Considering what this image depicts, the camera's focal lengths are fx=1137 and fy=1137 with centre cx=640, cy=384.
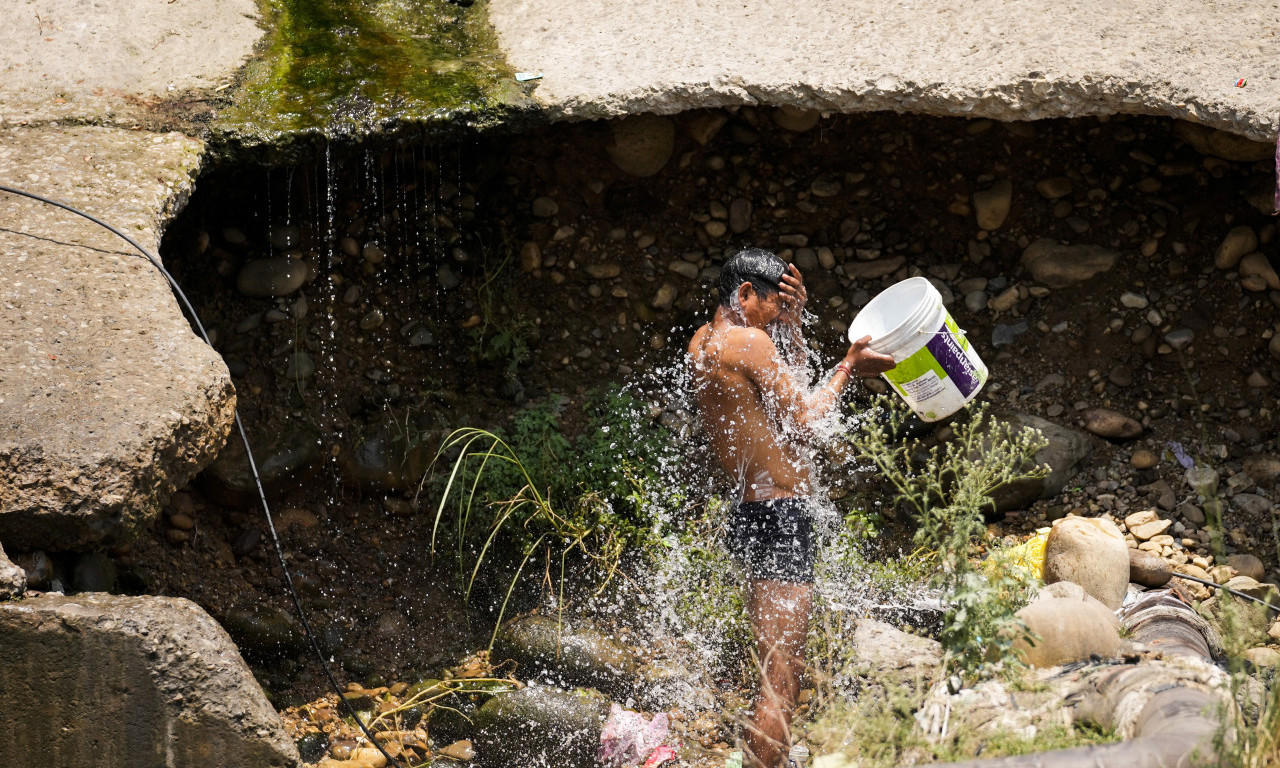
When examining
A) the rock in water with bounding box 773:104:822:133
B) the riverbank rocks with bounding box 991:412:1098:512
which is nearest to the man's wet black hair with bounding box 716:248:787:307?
the rock in water with bounding box 773:104:822:133

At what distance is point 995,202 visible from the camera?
4.40 meters

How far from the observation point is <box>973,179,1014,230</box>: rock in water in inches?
173

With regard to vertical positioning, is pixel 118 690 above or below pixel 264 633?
above

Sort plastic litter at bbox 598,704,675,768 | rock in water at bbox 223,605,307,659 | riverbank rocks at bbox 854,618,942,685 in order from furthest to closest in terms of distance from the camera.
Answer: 1. rock in water at bbox 223,605,307,659
2. plastic litter at bbox 598,704,675,768
3. riverbank rocks at bbox 854,618,942,685

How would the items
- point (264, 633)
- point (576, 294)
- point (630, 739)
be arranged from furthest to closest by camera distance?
point (576, 294)
point (264, 633)
point (630, 739)

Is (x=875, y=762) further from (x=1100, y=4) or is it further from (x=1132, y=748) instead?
(x=1100, y=4)

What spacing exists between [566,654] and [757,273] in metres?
1.54

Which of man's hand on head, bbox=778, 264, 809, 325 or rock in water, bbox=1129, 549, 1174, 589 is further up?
man's hand on head, bbox=778, 264, 809, 325

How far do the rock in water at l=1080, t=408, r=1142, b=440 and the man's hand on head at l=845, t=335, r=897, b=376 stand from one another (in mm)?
1335

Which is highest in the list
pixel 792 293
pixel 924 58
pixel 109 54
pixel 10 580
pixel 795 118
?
pixel 109 54

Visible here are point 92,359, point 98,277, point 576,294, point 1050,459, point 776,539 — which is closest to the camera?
point 92,359

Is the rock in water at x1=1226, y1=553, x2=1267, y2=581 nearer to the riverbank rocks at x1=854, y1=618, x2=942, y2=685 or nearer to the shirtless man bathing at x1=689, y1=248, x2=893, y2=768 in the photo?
the riverbank rocks at x1=854, y1=618, x2=942, y2=685

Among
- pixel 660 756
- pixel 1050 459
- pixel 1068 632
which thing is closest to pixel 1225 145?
pixel 1050 459

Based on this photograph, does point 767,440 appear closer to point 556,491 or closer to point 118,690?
point 556,491
